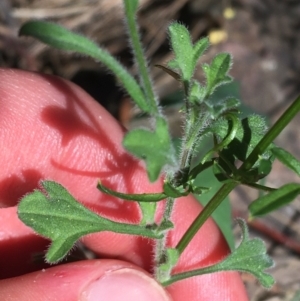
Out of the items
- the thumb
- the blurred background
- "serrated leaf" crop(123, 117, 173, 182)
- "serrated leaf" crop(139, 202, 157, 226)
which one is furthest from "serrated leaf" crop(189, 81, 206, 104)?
the blurred background

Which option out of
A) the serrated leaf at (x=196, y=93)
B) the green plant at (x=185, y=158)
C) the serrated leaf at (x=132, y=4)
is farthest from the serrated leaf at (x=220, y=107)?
the serrated leaf at (x=132, y=4)

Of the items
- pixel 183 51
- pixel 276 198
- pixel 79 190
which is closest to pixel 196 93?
pixel 183 51

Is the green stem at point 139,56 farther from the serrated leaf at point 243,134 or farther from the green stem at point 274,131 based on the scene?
the green stem at point 274,131

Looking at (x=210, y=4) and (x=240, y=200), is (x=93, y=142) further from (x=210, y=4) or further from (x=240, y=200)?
(x=210, y=4)

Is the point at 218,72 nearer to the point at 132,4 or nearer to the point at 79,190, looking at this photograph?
the point at 132,4

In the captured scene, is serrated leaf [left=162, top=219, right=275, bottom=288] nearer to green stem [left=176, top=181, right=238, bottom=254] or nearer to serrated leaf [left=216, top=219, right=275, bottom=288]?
serrated leaf [left=216, top=219, right=275, bottom=288]
